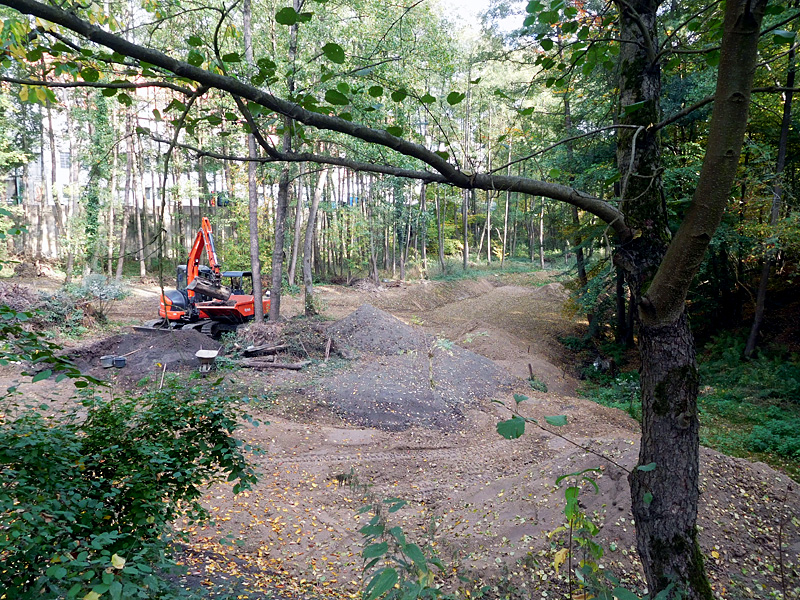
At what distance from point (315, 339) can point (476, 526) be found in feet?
26.9

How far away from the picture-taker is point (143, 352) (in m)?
11.5

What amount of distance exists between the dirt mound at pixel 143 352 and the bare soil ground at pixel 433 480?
178mm

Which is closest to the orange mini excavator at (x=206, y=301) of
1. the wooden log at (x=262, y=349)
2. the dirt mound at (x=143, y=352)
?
the dirt mound at (x=143, y=352)

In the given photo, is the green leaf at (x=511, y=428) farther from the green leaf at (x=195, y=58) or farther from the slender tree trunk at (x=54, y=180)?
the slender tree trunk at (x=54, y=180)

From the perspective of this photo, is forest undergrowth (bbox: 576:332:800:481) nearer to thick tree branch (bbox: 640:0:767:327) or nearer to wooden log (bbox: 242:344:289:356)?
thick tree branch (bbox: 640:0:767:327)

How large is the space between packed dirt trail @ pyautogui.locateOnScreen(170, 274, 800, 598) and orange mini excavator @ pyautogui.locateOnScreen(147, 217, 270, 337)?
3614mm

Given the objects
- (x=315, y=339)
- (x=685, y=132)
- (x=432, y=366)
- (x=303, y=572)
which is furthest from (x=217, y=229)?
(x=303, y=572)

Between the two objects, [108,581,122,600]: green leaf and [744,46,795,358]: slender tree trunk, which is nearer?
[108,581,122,600]: green leaf

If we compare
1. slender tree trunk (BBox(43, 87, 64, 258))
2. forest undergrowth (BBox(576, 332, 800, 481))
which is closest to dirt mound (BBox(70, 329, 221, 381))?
forest undergrowth (BBox(576, 332, 800, 481))

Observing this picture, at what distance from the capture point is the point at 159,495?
3.06 metres

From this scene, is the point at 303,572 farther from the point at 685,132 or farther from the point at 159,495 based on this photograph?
the point at 685,132

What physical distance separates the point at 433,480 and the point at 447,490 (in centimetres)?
37

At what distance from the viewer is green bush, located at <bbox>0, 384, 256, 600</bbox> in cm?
211

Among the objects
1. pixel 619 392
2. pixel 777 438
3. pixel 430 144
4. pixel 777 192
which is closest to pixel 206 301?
pixel 430 144
